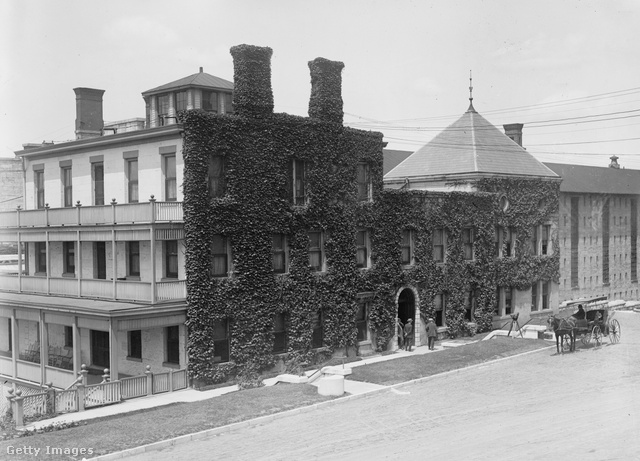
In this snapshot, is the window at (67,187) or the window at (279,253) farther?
the window at (67,187)

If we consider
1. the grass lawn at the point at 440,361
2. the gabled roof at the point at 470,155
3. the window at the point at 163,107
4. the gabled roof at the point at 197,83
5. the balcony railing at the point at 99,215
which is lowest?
the grass lawn at the point at 440,361

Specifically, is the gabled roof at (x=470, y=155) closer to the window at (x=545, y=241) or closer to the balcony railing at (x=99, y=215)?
the window at (x=545, y=241)

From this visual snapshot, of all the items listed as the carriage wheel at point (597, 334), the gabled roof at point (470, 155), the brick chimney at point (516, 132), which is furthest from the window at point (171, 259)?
the brick chimney at point (516, 132)

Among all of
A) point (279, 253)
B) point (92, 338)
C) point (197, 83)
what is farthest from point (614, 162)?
point (92, 338)

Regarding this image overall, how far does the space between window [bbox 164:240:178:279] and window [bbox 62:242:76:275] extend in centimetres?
715

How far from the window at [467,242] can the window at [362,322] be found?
8.46m

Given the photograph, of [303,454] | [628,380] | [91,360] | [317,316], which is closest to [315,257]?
[317,316]

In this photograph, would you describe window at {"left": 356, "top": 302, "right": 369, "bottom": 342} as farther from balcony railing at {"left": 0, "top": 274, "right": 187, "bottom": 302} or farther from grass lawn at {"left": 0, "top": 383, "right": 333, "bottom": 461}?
balcony railing at {"left": 0, "top": 274, "right": 187, "bottom": 302}

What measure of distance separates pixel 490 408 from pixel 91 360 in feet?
60.6

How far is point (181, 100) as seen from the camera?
3519cm

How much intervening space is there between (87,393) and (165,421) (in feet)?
17.2

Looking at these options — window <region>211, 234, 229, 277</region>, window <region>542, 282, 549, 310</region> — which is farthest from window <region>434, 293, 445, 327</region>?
window <region>211, 234, 229, 277</region>

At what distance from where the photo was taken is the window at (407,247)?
3969 centimetres

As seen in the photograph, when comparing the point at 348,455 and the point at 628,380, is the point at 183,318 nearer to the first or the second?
the point at 348,455
